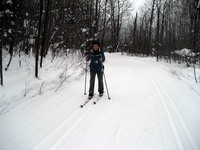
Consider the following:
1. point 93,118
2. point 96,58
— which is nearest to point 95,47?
point 96,58

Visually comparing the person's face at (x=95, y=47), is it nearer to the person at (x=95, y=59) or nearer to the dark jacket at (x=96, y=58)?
the person at (x=95, y=59)

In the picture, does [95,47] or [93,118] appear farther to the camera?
[95,47]

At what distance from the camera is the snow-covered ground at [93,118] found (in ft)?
11.6

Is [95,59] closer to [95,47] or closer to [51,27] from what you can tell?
[95,47]

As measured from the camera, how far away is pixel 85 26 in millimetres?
16688

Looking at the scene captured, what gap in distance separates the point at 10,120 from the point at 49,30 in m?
9.38

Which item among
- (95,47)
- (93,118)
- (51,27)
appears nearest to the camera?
(93,118)

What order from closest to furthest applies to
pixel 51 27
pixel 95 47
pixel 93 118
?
pixel 93 118
pixel 95 47
pixel 51 27

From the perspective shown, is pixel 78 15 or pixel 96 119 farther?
pixel 78 15

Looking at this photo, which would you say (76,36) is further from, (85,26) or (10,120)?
(10,120)

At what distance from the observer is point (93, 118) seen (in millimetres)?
4629

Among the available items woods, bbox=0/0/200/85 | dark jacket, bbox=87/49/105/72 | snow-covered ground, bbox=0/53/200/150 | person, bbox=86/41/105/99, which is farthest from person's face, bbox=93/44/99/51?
woods, bbox=0/0/200/85

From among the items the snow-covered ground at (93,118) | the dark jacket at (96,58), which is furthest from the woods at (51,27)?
the dark jacket at (96,58)

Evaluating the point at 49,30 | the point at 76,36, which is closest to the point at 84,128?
the point at 49,30
